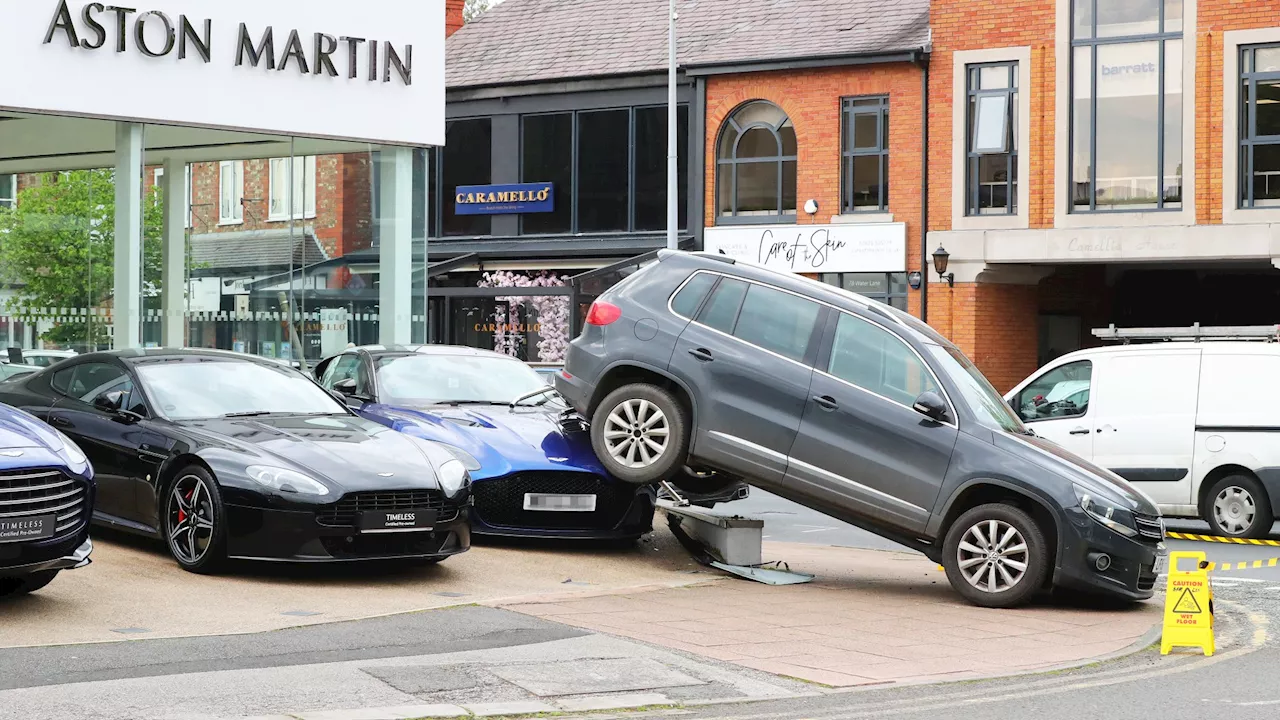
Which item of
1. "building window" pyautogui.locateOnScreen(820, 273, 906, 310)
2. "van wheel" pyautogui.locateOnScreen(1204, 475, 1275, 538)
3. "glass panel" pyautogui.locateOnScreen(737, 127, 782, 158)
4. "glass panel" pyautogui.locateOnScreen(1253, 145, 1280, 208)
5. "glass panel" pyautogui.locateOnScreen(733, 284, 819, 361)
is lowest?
"van wheel" pyautogui.locateOnScreen(1204, 475, 1275, 538)

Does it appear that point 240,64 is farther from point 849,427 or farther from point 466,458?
point 849,427

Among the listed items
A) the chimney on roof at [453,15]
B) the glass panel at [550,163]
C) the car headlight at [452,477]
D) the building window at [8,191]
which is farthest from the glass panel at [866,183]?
the car headlight at [452,477]

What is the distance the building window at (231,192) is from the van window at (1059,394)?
9.08 m

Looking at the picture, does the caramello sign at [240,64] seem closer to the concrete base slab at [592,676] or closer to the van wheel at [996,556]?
the van wheel at [996,556]

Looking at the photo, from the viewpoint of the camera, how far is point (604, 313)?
12.1 m

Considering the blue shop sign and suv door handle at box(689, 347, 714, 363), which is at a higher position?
the blue shop sign

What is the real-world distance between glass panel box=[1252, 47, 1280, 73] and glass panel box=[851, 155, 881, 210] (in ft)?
22.6

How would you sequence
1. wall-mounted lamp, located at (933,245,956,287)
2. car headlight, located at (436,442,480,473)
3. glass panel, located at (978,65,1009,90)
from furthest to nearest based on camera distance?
glass panel, located at (978,65,1009,90) < wall-mounted lamp, located at (933,245,956,287) < car headlight, located at (436,442,480,473)

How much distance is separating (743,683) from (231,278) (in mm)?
12289

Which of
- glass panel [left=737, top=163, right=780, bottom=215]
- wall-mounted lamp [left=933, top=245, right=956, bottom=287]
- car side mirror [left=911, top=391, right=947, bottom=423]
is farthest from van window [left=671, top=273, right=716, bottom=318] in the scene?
glass panel [left=737, top=163, right=780, bottom=215]

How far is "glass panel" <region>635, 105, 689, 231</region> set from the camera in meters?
33.5

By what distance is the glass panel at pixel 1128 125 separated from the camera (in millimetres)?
28438

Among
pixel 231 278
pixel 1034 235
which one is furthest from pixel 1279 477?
pixel 1034 235

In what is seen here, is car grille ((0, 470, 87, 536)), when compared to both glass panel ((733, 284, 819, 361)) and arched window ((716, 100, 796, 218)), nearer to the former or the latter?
glass panel ((733, 284, 819, 361))
